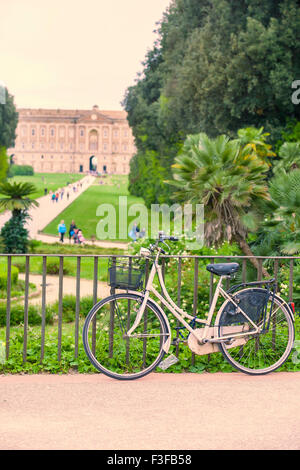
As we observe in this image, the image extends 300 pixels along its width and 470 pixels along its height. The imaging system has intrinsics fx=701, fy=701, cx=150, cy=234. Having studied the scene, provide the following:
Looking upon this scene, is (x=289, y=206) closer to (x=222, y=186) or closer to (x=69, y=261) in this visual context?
(x=222, y=186)

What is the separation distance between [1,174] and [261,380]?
155 ft

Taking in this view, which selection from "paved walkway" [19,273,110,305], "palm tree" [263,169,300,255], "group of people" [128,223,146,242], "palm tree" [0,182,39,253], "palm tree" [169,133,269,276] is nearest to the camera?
"palm tree" [263,169,300,255]

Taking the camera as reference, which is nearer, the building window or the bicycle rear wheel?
the bicycle rear wheel

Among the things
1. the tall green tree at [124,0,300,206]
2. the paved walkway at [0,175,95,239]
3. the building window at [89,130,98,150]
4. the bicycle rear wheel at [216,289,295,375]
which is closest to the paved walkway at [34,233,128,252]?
the paved walkway at [0,175,95,239]

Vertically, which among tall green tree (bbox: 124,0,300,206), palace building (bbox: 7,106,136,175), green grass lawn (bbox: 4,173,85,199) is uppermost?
palace building (bbox: 7,106,136,175)

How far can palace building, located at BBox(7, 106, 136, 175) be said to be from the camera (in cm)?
15888

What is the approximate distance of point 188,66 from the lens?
A: 28.7 m

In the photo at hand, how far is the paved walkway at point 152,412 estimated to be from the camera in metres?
3.75

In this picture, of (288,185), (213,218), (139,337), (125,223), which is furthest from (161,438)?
(125,223)

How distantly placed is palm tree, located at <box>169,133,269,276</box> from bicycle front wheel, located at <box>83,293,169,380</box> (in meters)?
3.43

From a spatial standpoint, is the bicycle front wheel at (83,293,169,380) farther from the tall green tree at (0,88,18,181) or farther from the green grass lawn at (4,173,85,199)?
the green grass lawn at (4,173,85,199)

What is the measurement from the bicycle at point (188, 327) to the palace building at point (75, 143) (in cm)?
15345

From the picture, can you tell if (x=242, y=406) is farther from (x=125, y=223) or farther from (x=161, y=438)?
(x=125, y=223)
